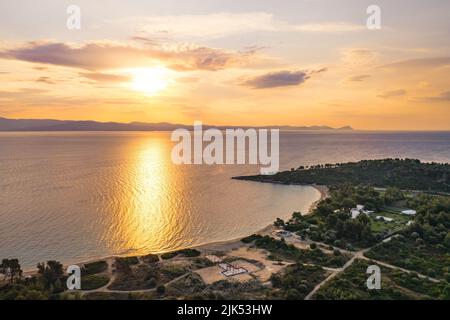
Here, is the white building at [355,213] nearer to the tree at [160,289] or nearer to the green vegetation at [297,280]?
the green vegetation at [297,280]

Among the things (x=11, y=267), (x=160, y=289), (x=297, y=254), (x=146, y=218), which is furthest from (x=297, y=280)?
(x=146, y=218)

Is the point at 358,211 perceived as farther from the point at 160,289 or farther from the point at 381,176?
the point at 381,176

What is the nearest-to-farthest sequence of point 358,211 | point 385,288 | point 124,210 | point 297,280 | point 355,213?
1. point 385,288
2. point 297,280
3. point 355,213
4. point 358,211
5. point 124,210

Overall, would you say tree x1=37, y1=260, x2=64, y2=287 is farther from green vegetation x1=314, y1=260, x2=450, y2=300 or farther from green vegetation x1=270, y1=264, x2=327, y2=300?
green vegetation x1=314, y1=260, x2=450, y2=300

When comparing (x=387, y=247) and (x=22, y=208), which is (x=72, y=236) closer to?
(x=22, y=208)

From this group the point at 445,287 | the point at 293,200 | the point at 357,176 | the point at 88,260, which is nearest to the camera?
the point at 445,287

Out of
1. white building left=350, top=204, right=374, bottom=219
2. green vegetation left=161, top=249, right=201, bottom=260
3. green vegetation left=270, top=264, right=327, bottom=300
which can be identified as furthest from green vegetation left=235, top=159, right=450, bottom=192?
green vegetation left=270, top=264, right=327, bottom=300

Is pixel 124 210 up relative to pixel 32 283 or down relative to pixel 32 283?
up
